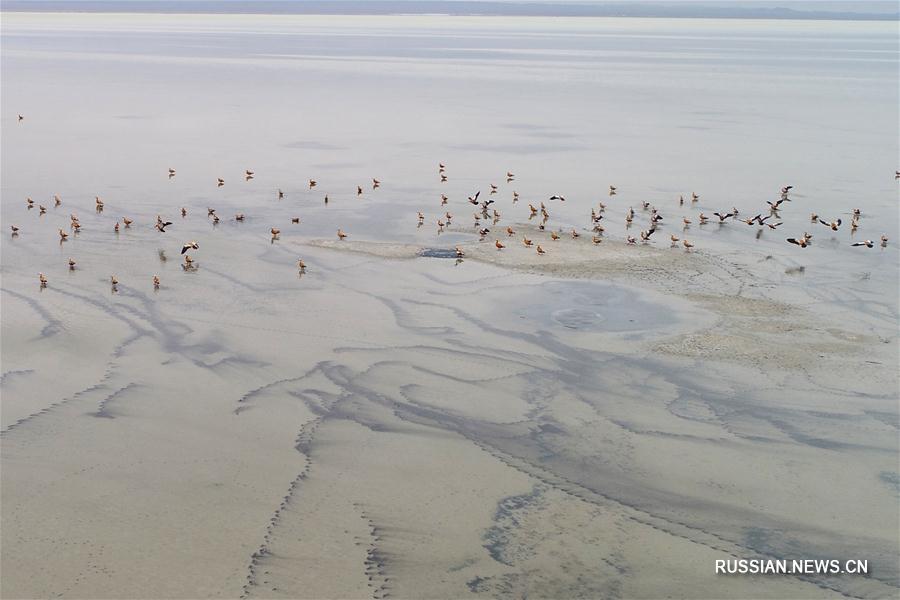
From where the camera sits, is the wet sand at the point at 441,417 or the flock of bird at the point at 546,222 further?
the flock of bird at the point at 546,222

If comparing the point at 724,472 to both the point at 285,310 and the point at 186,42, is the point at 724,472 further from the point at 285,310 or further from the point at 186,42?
the point at 186,42

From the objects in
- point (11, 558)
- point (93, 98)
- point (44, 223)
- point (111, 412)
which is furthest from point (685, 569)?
point (93, 98)

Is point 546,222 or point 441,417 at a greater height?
point 546,222

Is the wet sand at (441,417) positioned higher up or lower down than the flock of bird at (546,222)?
Answer: lower down

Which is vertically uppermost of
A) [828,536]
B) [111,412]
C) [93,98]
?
[93,98]

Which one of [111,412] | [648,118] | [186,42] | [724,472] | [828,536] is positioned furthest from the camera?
[186,42]

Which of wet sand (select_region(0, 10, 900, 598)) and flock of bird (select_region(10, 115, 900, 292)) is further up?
flock of bird (select_region(10, 115, 900, 292))

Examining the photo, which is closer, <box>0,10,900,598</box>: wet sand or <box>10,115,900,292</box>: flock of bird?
<box>0,10,900,598</box>: wet sand

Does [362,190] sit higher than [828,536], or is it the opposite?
[362,190]
